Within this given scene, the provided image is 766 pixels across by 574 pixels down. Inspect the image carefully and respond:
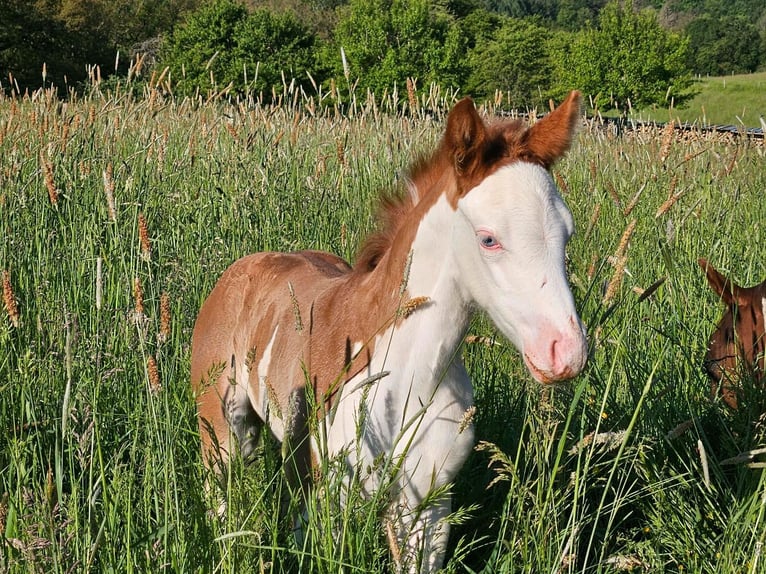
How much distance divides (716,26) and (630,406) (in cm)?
8102

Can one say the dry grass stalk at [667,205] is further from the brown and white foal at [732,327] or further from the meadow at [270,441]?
the brown and white foal at [732,327]

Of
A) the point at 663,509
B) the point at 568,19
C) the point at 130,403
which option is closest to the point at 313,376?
the point at 130,403

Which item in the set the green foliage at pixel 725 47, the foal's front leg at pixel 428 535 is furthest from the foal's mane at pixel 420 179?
the green foliage at pixel 725 47

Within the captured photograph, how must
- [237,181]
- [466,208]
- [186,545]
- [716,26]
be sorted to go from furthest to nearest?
1. [716,26]
2. [237,181]
3. [466,208]
4. [186,545]

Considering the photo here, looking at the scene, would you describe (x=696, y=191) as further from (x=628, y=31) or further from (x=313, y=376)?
(x=628, y=31)

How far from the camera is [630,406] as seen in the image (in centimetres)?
294

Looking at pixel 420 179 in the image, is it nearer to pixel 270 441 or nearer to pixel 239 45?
pixel 270 441

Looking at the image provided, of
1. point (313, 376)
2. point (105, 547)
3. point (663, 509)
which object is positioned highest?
point (313, 376)

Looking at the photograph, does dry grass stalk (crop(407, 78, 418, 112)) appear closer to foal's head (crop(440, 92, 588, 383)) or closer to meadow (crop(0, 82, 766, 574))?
meadow (crop(0, 82, 766, 574))

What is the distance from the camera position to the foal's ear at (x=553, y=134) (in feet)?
6.84

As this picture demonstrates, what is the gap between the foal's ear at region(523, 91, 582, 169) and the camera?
2.08 m

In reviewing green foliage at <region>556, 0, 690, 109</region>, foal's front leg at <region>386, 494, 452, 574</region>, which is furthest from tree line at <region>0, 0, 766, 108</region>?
foal's front leg at <region>386, 494, 452, 574</region>

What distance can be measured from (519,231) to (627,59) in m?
32.5

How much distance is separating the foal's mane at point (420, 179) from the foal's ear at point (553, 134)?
0.04 meters
